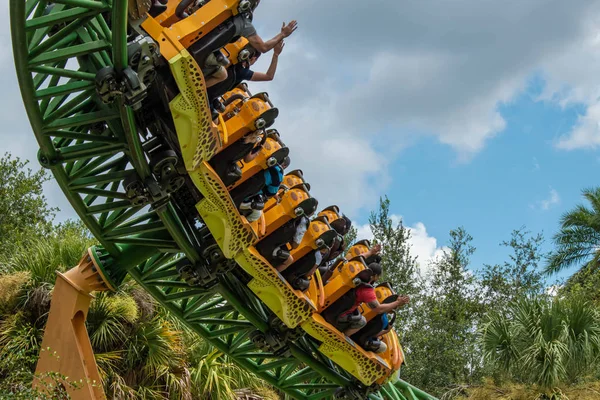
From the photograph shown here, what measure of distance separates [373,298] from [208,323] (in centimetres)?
172

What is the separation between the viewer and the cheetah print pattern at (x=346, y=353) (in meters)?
7.51

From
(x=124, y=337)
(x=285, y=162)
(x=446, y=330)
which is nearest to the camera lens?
(x=285, y=162)

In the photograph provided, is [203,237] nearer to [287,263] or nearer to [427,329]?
[287,263]

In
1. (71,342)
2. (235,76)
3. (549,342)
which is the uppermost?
(235,76)

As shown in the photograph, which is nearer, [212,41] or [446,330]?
[212,41]

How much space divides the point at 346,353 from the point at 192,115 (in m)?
3.26

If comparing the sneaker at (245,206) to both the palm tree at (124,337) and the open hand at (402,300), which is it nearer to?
the open hand at (402,300)

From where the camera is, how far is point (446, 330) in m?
16.0

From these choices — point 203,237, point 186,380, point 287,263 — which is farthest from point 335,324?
point 186,380

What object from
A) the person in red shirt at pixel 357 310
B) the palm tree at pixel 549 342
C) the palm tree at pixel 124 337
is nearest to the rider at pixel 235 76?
the person in red shirt at pixel 357 310

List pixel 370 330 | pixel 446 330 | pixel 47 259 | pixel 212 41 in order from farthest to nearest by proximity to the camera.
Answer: pixel 446 330
pixel 47 259
pixel 370 330
pixel 212 41

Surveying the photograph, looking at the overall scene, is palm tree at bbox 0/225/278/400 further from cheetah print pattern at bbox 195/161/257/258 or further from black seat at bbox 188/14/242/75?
black seat at bbox 188/14/242/75

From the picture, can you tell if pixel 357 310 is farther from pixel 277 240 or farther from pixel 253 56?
pixel 253 56

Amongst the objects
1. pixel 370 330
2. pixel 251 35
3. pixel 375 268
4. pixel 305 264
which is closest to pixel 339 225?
pixel 375 268
